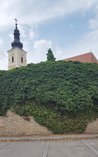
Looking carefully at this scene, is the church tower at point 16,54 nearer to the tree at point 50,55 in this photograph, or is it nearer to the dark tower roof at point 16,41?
the dark tower roof at point 16,41

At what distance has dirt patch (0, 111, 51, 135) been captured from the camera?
12.2 m

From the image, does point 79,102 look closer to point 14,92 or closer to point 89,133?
point 89,133

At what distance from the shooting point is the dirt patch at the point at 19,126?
1216 cm

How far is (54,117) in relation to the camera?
39.9 feet

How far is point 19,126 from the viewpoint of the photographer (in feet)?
40.9

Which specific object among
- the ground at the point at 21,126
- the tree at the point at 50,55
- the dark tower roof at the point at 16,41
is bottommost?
the ground at the point at 21,126

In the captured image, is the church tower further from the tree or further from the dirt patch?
the dirt patch

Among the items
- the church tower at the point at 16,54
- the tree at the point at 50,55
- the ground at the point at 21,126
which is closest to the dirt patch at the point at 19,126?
the ground at the point at 21,126

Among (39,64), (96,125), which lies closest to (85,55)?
(39,64)

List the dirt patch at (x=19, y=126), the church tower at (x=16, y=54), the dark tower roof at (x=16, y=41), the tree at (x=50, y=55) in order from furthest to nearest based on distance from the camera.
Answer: the church tower at (x=16, y=54)
the dark tower roof at (x=16, y=41)
the tree at (x=50, y=55)
the dirt patch at (x=19, y=126)

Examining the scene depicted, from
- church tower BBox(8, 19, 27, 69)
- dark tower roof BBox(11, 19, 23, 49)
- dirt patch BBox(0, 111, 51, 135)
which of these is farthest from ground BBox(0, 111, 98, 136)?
church tower BBox(8, 19, 27, 69)

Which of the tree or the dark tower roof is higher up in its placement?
the dark tower roof

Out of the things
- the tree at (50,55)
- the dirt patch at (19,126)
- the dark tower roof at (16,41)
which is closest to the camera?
the dirt patch at (19,126)

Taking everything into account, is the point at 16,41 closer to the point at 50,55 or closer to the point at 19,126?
the point at 50,55
